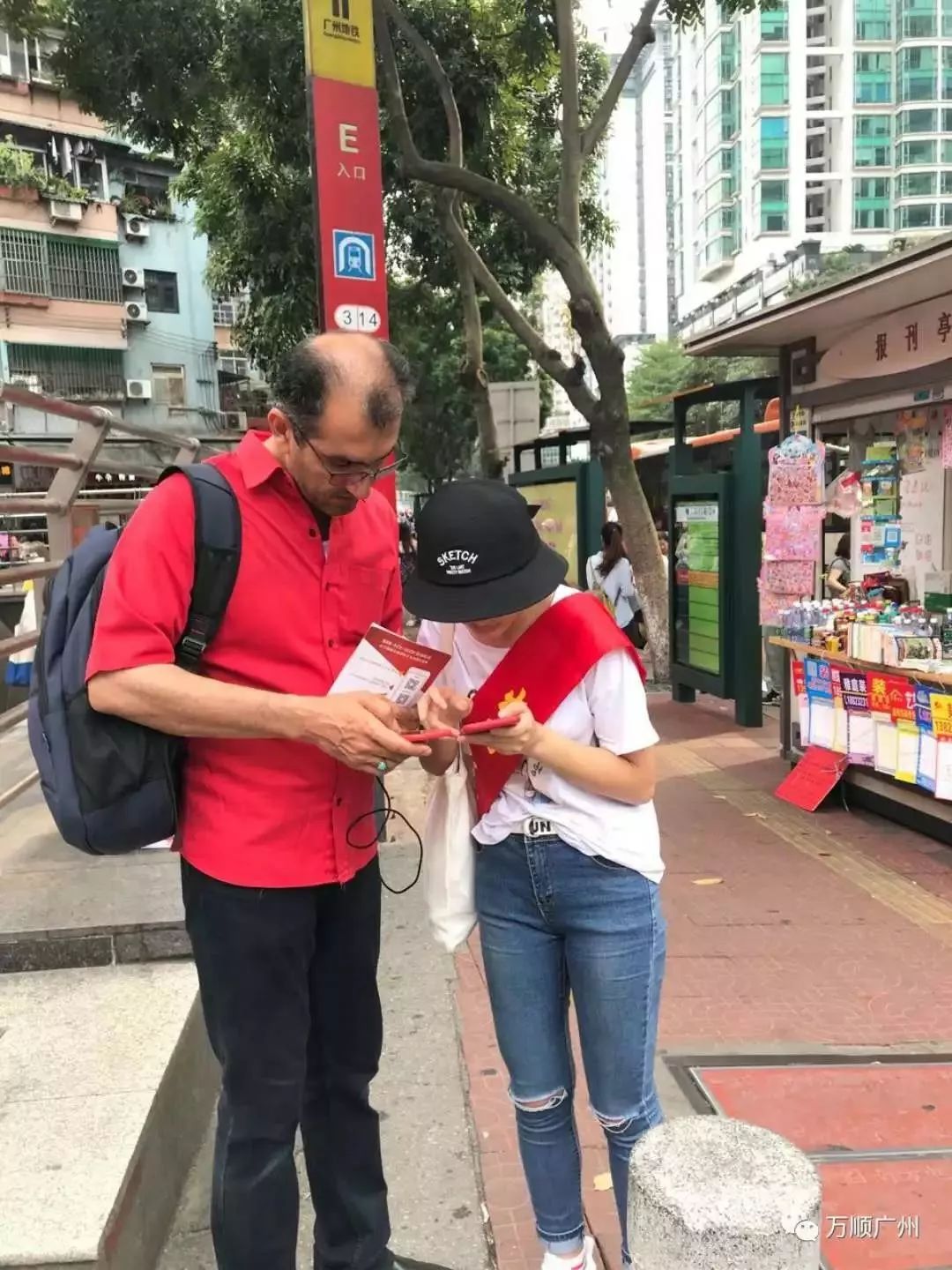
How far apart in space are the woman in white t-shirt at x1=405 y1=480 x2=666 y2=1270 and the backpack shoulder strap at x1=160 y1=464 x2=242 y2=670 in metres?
0.32

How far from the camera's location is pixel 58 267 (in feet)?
78.0

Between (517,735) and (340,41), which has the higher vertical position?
(340,41)

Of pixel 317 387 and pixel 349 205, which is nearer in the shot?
pixel 317 387

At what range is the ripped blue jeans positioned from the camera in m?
1.85

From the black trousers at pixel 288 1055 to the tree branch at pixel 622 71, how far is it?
9.02 m

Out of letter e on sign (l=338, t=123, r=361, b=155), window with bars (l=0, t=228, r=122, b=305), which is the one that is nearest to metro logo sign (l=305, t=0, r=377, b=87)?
letter e on sign (l=338, t=123, r=361, b=155)

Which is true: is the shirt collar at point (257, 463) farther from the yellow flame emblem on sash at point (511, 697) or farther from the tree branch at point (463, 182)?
the tree branch at point (463, 182)

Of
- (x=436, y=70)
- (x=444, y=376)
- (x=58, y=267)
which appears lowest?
(x=444, y=376)

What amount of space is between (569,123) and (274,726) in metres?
8.90

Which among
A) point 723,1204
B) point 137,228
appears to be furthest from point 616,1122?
point 137,228

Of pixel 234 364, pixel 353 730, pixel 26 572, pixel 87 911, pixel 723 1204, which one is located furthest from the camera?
pixel 234 364

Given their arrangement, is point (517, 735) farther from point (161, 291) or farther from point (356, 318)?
point (161, 291)

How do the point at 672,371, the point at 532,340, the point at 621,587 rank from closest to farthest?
the point at 621,587, the point at 532,340, the point at 672,371

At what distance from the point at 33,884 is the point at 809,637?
418cm
